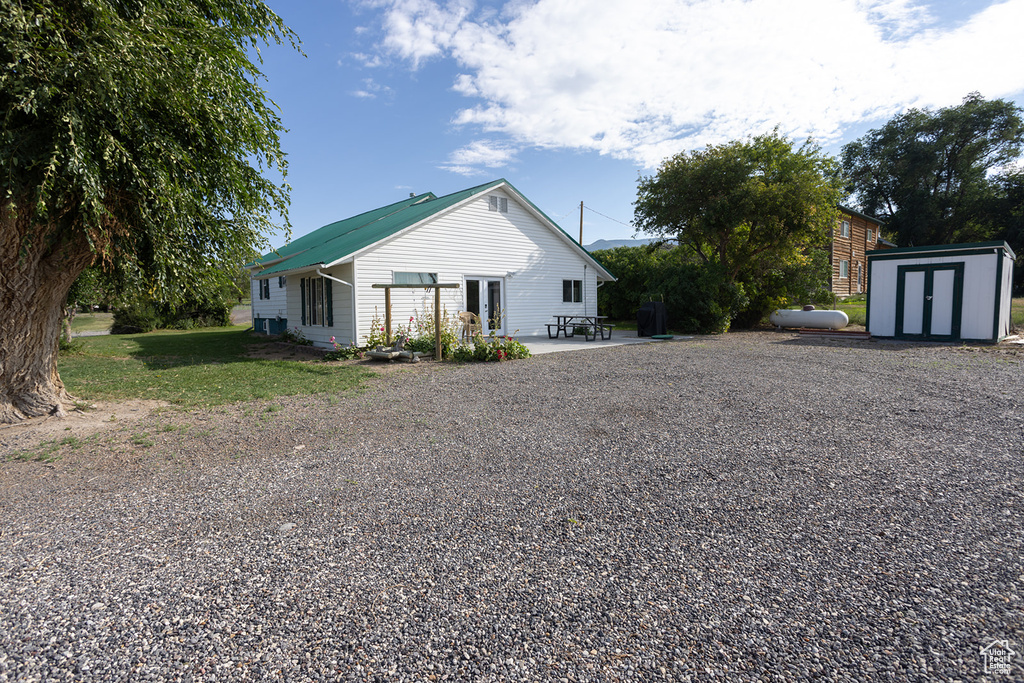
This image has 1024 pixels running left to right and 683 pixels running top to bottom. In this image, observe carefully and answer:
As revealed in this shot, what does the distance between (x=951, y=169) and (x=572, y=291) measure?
37.9 m

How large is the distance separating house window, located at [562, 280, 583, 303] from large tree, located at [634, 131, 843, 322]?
13.9 feet

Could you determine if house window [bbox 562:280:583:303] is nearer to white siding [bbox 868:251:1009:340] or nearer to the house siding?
white siding [bbox 868:251:1009:340]

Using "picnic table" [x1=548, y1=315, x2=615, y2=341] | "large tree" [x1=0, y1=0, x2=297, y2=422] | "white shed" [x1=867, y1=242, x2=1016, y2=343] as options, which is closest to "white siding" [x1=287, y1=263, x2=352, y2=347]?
"large tree" [x1=0, y1=0, x2=297, y2=422]

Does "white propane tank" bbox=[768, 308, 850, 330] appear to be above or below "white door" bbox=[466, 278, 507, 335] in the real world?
below

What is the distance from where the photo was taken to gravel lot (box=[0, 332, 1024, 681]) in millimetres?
2107

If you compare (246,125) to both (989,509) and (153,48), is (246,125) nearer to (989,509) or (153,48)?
(153,48)

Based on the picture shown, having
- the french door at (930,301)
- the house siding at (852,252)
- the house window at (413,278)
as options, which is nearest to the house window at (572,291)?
the house window at (413,278)

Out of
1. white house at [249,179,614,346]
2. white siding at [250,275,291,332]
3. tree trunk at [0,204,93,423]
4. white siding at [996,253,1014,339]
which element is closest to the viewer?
tree trunk at [0,204,93,423]

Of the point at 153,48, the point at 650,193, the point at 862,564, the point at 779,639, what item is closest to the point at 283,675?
the point at 779,639

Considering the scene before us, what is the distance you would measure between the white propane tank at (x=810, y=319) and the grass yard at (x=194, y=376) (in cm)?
1607

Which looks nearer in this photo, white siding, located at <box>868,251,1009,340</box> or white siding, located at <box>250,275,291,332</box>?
white siding, located at <box>868,251,1009,340</box>

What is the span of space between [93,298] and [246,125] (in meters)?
5.41

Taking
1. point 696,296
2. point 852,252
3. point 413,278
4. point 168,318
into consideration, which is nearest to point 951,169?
point 852,252

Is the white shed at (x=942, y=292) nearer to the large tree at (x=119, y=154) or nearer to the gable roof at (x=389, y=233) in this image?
the gable roof at (x=389, y=233)
